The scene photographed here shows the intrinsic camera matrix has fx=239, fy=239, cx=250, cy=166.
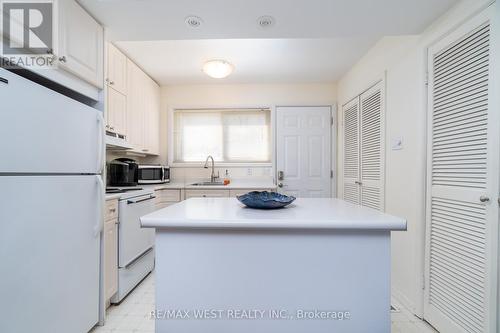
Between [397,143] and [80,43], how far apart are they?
98.1 inches

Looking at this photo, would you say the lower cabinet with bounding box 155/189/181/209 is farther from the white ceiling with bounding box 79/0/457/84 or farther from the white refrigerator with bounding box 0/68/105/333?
the white ceiling with bounding box 79/0/457/84

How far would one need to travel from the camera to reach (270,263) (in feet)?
3.45

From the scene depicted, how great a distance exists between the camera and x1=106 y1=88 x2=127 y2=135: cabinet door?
2.25 meters

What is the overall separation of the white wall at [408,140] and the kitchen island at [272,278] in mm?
1048

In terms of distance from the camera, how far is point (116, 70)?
2396mm

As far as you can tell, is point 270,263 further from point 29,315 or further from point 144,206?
point 144,206

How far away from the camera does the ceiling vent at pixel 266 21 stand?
165cm

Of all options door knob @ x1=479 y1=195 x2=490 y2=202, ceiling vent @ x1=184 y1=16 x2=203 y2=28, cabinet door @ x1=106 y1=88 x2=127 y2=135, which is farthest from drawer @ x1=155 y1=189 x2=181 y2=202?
door knob @ x1=479 y1=195 x2=490 y2=202

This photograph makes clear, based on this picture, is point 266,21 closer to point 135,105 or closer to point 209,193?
point 135,105

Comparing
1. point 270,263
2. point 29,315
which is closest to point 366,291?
point 270,263

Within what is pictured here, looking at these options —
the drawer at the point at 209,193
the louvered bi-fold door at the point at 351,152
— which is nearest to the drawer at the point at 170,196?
the drawer at the point at 209,193

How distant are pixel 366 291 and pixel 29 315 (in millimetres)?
1575

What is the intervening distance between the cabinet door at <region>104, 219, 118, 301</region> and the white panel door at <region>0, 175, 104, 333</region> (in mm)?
153

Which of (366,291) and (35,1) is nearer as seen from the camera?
(366,291)
